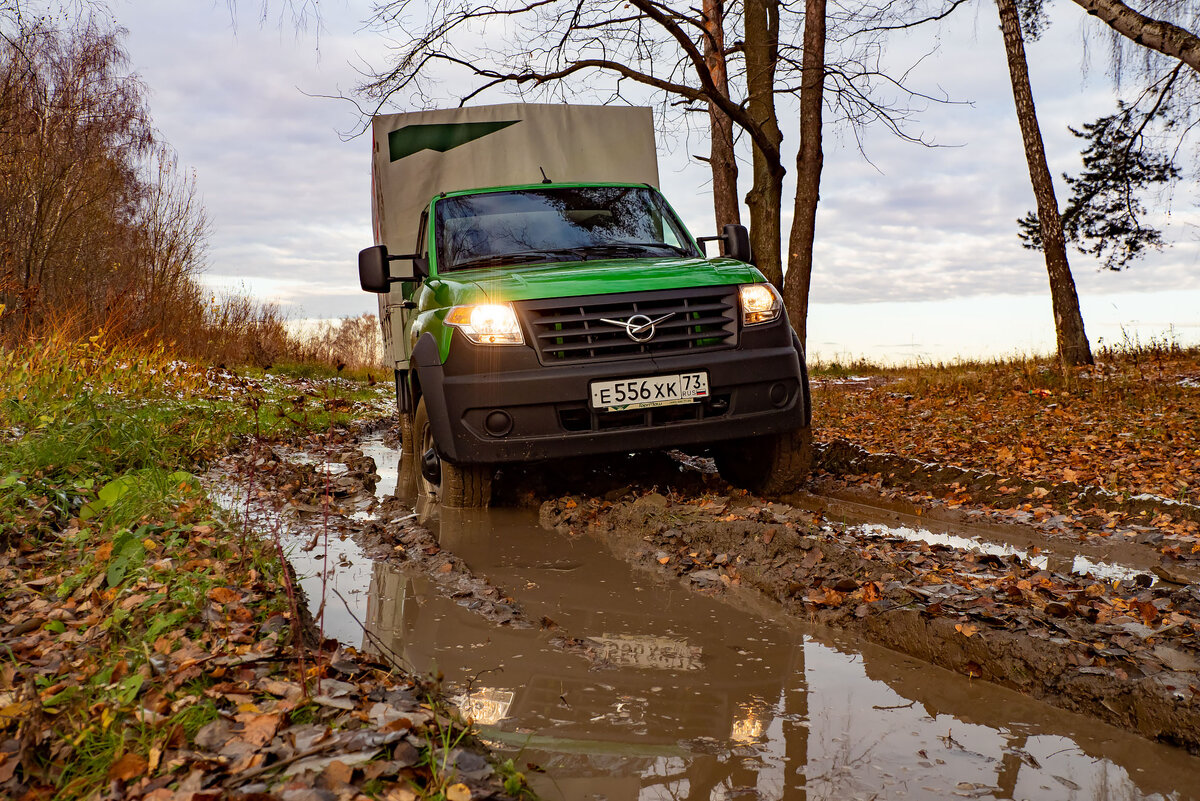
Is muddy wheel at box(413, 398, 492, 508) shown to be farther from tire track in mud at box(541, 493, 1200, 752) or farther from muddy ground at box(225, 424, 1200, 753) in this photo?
tire track in mud at box(541, 493, 1200, 752)

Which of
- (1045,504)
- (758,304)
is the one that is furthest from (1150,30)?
(758,304)

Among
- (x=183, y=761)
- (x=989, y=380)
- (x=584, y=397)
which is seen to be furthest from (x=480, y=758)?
(x=989, y=380)

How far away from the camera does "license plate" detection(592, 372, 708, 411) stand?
508 centimetres

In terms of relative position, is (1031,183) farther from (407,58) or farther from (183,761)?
(183,761)

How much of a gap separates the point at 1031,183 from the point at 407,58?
9.94 m

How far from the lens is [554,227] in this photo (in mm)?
6516

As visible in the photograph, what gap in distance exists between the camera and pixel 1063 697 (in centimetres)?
284

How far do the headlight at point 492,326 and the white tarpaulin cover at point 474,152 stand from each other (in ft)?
12.4

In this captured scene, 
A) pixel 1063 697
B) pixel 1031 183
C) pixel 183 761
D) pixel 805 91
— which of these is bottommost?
pixel 1063 697

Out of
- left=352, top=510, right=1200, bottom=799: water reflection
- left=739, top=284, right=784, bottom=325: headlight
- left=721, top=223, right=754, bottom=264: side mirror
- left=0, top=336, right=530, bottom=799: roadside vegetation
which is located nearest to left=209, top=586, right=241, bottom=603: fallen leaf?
left=0, top=336, right=530, bottom=799: roadside vegetation

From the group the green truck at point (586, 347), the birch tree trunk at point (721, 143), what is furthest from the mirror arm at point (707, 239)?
the birch tree trunk at point (721, 143)

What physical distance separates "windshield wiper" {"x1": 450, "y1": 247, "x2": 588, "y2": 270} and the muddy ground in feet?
5.13

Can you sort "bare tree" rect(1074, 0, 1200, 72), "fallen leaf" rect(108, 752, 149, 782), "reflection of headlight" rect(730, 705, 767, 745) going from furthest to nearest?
"bare tree" rect(1074, 0, 1200, 72) < "reflection of headlight" rect(730, 705, 767, 745) < "fallen leaf" rect(108, 752, 149, 782)

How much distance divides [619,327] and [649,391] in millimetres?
422
